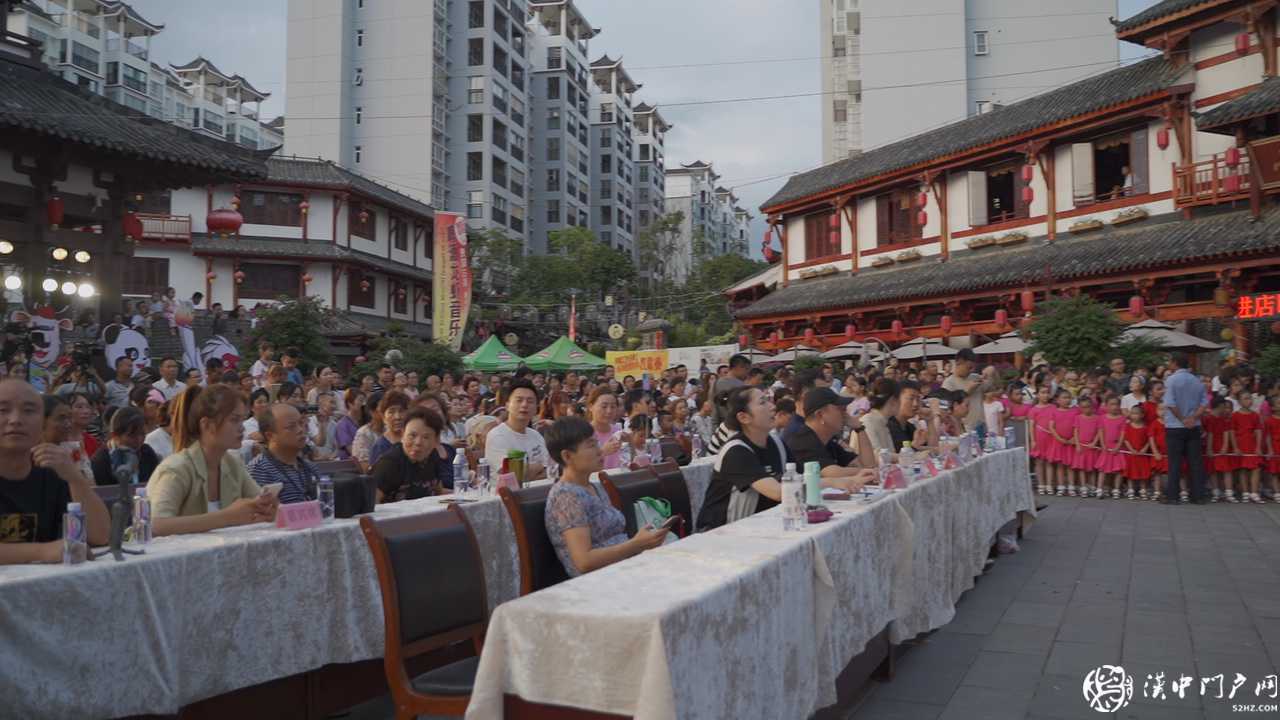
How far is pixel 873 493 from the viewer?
503 cm

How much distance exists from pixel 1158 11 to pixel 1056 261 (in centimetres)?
553

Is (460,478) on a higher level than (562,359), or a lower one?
lower

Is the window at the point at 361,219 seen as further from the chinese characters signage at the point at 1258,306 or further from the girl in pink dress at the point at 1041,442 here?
the chinese characters signage at the point at 1258,306

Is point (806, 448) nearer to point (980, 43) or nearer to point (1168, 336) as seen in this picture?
point (1168, 336)

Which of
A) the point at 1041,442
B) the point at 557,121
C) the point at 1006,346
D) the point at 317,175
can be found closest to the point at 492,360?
the point at 1006,346

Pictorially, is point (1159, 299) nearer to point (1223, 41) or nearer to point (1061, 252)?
point (1061, 252)

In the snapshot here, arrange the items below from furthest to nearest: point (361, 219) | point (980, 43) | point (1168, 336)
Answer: point (980, 43) → point (361, 219) → point (1168, 336)

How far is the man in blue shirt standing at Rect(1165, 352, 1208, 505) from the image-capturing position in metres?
11.4

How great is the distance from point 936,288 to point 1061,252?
3.10 metres

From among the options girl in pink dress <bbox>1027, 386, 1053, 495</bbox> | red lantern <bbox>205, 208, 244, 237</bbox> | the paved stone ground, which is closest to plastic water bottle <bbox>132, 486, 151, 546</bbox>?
the paved stone ground

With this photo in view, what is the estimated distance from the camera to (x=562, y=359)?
22.7 meters

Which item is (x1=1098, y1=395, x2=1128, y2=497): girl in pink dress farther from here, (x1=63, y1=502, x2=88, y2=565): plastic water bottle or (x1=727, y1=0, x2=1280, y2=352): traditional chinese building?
(x1=63, y1=502, x2=88, y2=565): plastic water bottle

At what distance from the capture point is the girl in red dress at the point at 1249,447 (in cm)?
1174

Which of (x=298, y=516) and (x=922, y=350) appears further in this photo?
(x=922, y=350)
